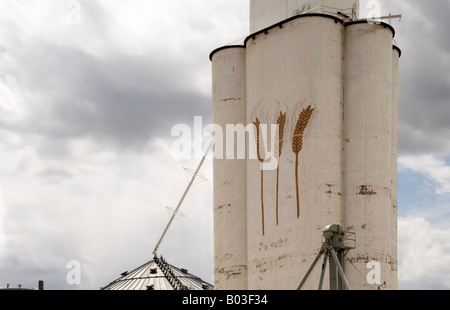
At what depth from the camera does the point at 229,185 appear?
7238 centimetres

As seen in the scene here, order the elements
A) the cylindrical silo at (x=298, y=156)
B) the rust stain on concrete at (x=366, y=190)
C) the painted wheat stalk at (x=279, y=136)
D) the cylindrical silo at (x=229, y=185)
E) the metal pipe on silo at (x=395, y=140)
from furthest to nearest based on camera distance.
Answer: the cylindrical silo at (x=229, y=185), the painted wheat stalk at (x=279, y=136), the metal pipe on silo at (x=395, y=140), the rust stain on concrete at (x=366, y=190), the cylindrical silo at (x=298, y=156)

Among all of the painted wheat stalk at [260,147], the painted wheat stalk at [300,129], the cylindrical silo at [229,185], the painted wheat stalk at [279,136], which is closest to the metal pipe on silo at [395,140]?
the painted wheat stalk at [300,129]

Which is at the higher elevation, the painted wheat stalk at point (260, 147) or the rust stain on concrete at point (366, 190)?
the painted wheat stalk at point (260, 147)

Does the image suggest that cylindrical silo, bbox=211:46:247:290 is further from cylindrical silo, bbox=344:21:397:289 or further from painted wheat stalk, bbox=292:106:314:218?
cylindrical silo, bbox=344:21:397:289

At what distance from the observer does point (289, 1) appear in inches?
2911

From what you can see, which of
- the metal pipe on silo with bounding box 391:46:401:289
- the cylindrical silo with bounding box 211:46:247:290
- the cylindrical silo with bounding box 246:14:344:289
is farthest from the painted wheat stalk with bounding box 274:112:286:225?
the metal pipe on silo with bounding box 391:46:401:289

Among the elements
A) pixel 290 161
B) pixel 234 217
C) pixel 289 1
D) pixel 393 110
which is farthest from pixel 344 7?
pixel 234 217

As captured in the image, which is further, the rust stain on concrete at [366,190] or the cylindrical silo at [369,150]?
the rust stain on concrete at [366,190]

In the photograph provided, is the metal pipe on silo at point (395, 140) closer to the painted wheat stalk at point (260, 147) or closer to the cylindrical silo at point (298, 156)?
the cylindrical silo at point (298, 156)

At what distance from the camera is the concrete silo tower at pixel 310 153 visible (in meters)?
65.4

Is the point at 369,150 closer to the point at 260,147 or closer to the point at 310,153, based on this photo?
the point at 310,153

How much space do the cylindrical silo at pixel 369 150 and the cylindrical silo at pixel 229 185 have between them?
393 inches

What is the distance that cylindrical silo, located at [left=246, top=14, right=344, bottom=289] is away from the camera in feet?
214

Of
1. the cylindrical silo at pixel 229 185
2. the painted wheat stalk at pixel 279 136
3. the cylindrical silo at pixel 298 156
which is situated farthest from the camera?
the cylindrical silo at pixel 229 185
